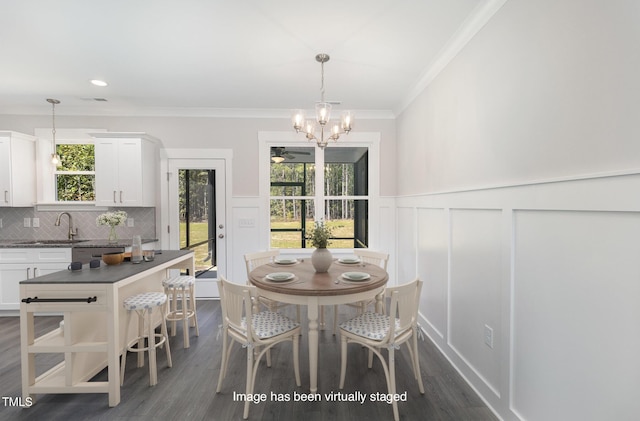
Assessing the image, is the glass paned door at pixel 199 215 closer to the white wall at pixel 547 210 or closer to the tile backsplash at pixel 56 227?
the tile backsplash at pixel 56 227

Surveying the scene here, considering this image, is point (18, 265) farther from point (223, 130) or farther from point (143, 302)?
point (223, 130)

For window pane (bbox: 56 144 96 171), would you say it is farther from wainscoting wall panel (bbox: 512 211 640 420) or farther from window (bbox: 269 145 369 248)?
wainscoting wall panel (bbox: 512 211 640 420)

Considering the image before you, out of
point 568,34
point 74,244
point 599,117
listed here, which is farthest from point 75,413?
point 568,34

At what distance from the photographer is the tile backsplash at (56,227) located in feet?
12.9

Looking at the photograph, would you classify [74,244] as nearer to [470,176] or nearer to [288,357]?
[288,357]

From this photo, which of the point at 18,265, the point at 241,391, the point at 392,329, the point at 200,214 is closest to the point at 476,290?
the point at 392,329

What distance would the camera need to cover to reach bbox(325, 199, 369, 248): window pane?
4352 millimetres

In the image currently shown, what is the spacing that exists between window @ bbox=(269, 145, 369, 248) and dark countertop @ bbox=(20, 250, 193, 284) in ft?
6.43

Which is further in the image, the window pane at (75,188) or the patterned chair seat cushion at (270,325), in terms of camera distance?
the window pane at (75,188)

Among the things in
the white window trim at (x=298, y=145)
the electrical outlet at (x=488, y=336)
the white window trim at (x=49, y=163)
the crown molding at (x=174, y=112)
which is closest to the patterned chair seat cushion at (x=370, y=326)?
the electrical outlet at (x=488, y=336)

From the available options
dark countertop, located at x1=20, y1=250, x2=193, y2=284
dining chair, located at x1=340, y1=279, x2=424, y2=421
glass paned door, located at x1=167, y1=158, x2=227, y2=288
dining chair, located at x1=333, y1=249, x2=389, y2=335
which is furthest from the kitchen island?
glass paned door, located at x1=167, y1=158, x2=227, y2=288

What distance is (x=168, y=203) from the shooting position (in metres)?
4.11

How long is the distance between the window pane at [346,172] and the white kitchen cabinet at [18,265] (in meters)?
3.53

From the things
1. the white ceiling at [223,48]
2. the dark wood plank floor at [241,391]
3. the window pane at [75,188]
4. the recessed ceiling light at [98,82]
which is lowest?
the dark wood plank floor at [241,391]
